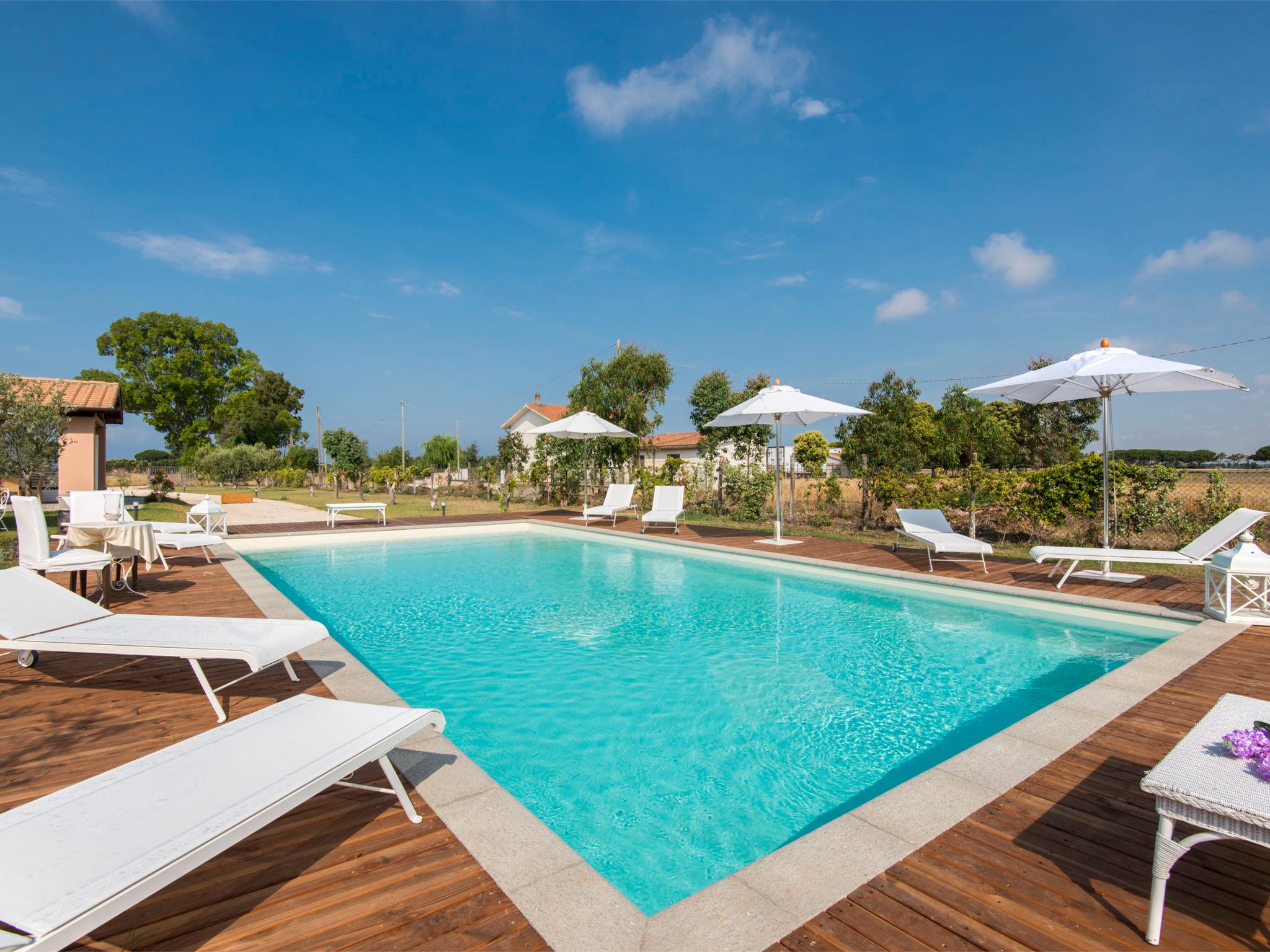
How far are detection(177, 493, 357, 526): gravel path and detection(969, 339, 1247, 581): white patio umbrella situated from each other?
14.2 m

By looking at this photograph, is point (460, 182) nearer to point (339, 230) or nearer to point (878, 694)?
point (339, 230)

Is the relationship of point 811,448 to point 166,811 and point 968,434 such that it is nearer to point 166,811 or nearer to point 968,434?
point 968,434

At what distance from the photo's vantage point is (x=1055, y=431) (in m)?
28.2

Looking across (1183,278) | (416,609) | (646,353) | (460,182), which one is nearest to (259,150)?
(460,182)

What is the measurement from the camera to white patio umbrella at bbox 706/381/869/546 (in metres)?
10.6

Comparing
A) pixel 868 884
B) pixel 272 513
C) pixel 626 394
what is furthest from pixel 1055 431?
pixel 868 884

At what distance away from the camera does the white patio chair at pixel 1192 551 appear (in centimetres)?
588

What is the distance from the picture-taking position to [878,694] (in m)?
4.62

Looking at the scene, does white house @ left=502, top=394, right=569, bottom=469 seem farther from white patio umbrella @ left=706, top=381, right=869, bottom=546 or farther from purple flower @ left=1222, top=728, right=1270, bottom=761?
purple flower @ left=1222, top=728, right=1270, bottom=761

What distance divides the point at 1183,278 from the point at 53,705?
907 inches

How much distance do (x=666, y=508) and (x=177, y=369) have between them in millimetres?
41600

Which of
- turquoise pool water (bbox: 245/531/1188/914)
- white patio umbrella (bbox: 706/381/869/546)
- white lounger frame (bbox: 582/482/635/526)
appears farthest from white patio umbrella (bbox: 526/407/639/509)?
turquoise pool water (bbox: 245/531/1188/914)

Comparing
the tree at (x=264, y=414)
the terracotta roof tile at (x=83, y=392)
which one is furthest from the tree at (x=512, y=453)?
the tree at (x=264, y=414)

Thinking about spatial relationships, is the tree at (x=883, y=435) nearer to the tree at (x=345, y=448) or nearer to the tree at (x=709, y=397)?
the tree at (x=709, y=397)
